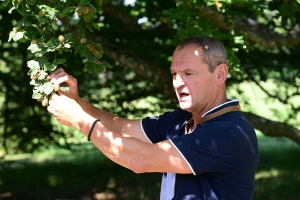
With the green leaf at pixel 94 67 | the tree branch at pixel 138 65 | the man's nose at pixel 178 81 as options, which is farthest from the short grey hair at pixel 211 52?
the tree branch at pixel 138 65

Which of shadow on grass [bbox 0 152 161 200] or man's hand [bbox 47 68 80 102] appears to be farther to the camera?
shadow on grass [bbox 0 152 161 200]

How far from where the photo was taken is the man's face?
3.03 meters

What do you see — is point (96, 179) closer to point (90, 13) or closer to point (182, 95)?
point (182, 95)

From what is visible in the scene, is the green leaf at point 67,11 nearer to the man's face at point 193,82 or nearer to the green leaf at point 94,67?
the green leaf at point 94,67

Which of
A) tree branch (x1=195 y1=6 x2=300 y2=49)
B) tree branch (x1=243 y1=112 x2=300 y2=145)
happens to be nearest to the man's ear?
tree branch (x1=195 y1=6 x2=300 y2=49)

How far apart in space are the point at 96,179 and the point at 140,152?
23.7ft

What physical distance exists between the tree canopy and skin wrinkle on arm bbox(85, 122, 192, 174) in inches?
14.3

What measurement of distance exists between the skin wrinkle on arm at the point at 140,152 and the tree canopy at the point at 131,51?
0.36 metres

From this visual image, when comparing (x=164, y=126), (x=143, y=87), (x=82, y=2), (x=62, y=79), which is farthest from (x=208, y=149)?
(x=143, y=87)

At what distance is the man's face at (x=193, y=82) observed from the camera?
3.03 meters

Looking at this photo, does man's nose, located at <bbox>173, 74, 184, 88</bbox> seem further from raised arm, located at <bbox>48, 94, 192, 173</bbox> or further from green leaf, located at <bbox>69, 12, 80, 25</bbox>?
green leaf, located at <bbox>69, 12, 80, 25</bbox>

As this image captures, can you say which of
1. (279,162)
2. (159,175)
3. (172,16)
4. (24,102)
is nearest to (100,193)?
(159,175)

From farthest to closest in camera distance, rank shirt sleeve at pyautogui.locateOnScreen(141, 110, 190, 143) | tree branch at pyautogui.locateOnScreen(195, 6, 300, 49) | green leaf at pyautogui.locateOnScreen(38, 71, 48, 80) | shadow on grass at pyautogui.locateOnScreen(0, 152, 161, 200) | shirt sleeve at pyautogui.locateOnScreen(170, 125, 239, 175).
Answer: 1. shadow on grass at pyautogui.locateOnScreen(0, 152, 161, 200)
2. tree branch at pyautogui.locateOnScreen(195, 6, 300, 49)
3. shirt sleeve at pyautogui.locateOnScreen(141, 110, 190, 143)
4. green leaf at pyautogui.locateOnScreen(38, 71, 48, 80)
5. shirt sleeve at pyautogui.locateOnScreen(170, 125, 239, 175)

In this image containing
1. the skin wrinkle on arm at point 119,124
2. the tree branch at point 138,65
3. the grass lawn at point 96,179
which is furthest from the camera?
the grass lawn at point 96,179
